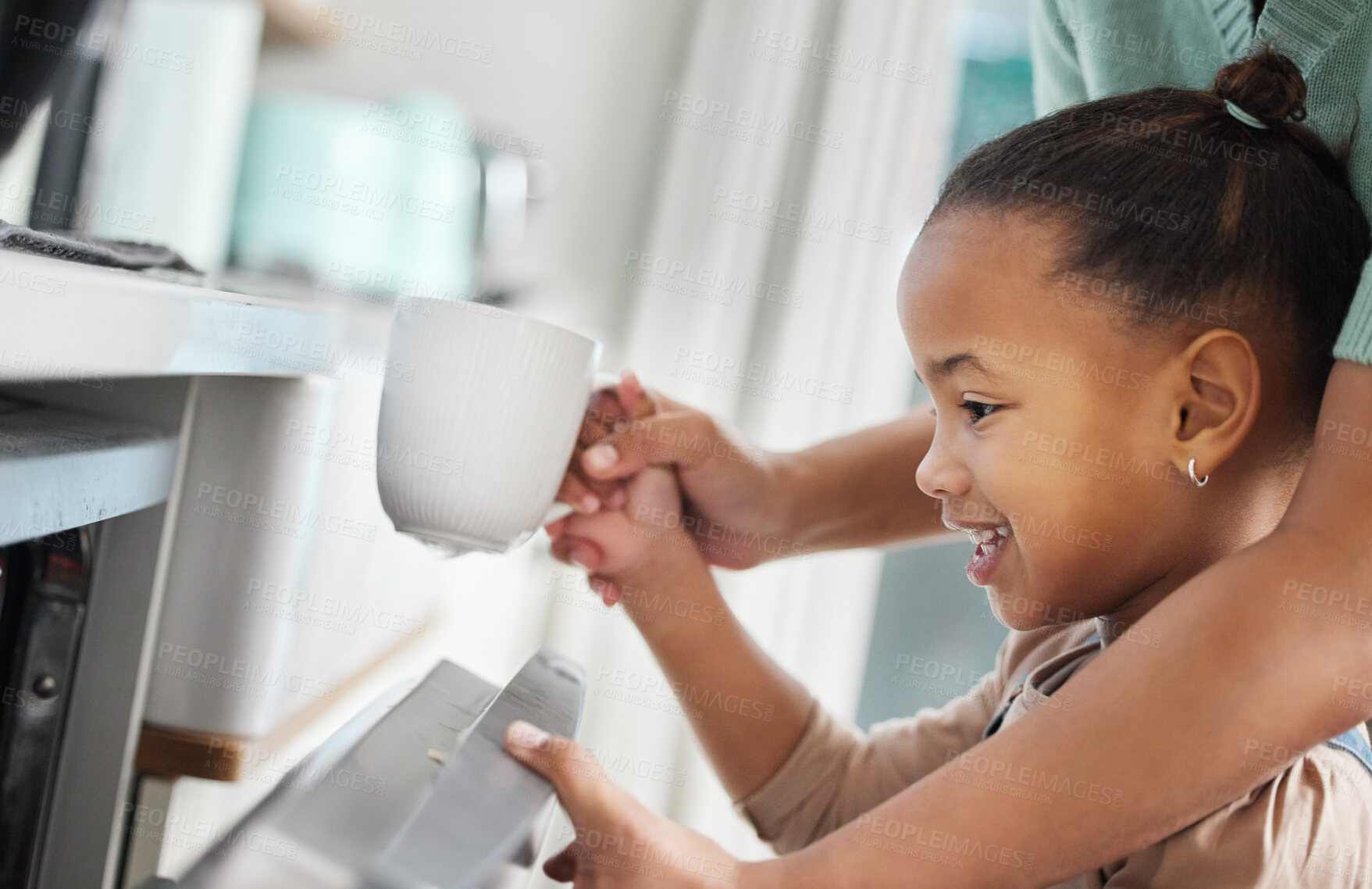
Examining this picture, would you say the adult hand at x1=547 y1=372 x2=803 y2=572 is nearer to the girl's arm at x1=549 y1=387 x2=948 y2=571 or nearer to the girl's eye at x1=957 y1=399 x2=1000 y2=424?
the girl's arm at x1=549 y1=387 x2=948 y2=571

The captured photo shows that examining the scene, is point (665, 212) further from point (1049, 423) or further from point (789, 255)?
point (1049, 423)

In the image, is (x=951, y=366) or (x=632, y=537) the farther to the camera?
(x=632, y=537)

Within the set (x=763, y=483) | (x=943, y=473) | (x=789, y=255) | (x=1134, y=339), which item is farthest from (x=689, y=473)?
(x=789, y=255)

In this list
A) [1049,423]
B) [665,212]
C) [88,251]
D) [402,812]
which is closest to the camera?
[402,812]

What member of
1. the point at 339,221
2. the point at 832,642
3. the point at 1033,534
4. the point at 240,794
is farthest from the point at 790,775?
the point at 832,642

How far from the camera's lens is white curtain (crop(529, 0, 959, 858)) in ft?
6.25

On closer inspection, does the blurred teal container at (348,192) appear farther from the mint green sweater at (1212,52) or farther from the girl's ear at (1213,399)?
the girl's ear at (1213,399)

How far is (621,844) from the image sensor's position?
18.6 inches

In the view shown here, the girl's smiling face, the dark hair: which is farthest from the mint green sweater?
the girl's smiling face

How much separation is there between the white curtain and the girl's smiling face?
1257mm

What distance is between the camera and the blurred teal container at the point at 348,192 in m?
1.43

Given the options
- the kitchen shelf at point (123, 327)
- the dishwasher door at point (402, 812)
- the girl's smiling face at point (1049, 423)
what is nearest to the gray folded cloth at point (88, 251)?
the kitchen shelf at point (123, 327)

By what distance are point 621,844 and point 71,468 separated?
0.91ft

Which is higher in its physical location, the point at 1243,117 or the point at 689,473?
the point at 1243,117
